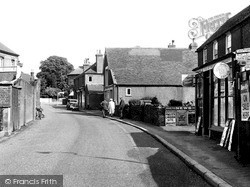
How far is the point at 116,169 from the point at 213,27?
22.0 m

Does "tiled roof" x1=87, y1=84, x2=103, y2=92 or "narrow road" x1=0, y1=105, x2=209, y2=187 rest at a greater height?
"tiled roof" x1=87, y1=84, x2=103, y2=92

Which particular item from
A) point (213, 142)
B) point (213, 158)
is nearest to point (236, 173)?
point (213, 158)

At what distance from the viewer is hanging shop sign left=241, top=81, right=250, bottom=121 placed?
28.2 ft

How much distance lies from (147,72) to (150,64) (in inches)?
64.2

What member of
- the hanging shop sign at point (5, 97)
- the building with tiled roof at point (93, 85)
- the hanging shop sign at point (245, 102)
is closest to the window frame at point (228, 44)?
the hanging shop sign at point (245, 102)

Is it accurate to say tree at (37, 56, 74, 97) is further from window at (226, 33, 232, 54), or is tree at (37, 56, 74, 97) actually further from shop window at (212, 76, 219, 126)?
shop window at (212, 76, 219, 126)

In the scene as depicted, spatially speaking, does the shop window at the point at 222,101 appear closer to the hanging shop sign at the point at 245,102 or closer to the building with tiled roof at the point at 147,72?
Result: the hanging shop sign at the point at 245,102

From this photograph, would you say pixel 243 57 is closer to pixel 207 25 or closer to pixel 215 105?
pixel 215 105

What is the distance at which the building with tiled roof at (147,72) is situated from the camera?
130 feet

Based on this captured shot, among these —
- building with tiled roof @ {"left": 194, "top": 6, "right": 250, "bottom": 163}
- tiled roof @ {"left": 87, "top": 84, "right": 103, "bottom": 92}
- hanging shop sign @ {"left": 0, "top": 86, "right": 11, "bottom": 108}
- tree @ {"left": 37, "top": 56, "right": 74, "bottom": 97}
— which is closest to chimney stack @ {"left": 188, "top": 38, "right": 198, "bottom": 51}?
tiled roof @ {"left": 87, "top": 84, "right": 103, "bottom": 92}

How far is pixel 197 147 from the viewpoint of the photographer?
11.9 m

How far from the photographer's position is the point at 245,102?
28.5ft

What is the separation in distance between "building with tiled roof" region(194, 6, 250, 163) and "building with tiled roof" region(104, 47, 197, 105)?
20.4 metres

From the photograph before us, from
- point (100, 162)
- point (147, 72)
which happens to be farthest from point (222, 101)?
point (147, 72)
